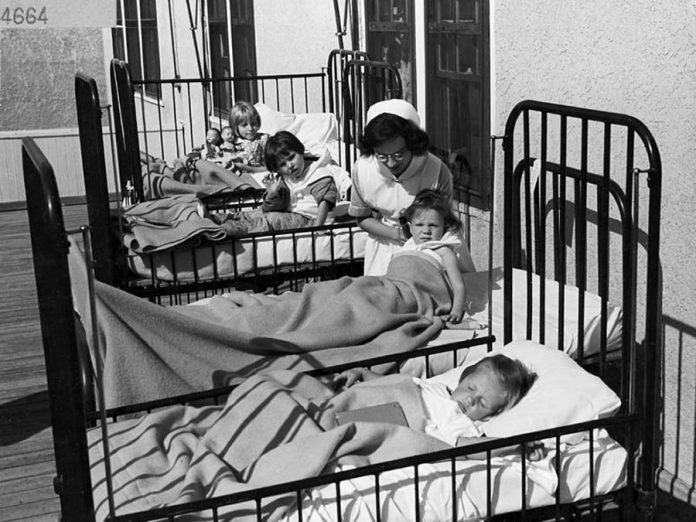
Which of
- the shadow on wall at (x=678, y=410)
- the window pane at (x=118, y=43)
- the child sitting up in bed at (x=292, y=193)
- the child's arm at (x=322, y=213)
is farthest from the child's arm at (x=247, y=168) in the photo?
the window pane at (x=118, y=43)

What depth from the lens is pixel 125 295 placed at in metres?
3.41

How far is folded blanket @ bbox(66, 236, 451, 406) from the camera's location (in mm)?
3365

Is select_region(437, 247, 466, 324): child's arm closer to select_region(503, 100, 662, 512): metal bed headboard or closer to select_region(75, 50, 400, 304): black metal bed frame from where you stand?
select_region(503, 100, 662, 512): metal bed headboard

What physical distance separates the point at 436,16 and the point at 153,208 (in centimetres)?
171

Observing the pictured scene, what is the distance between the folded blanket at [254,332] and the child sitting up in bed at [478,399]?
0.57 m

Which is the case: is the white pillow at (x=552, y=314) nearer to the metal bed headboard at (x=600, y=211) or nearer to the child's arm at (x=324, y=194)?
the metal bed headboard at (x=600, y=211)

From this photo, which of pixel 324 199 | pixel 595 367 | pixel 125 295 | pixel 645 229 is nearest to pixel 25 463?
pixel 125 295

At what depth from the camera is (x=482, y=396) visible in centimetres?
285

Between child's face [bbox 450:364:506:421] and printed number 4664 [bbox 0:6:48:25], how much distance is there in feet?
8.72

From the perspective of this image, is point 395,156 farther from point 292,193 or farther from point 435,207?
point 292,193

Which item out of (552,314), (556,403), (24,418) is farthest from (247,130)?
(556,403)

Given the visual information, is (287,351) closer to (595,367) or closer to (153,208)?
(595,367)

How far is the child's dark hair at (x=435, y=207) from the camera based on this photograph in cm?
391

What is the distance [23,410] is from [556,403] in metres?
2.65
